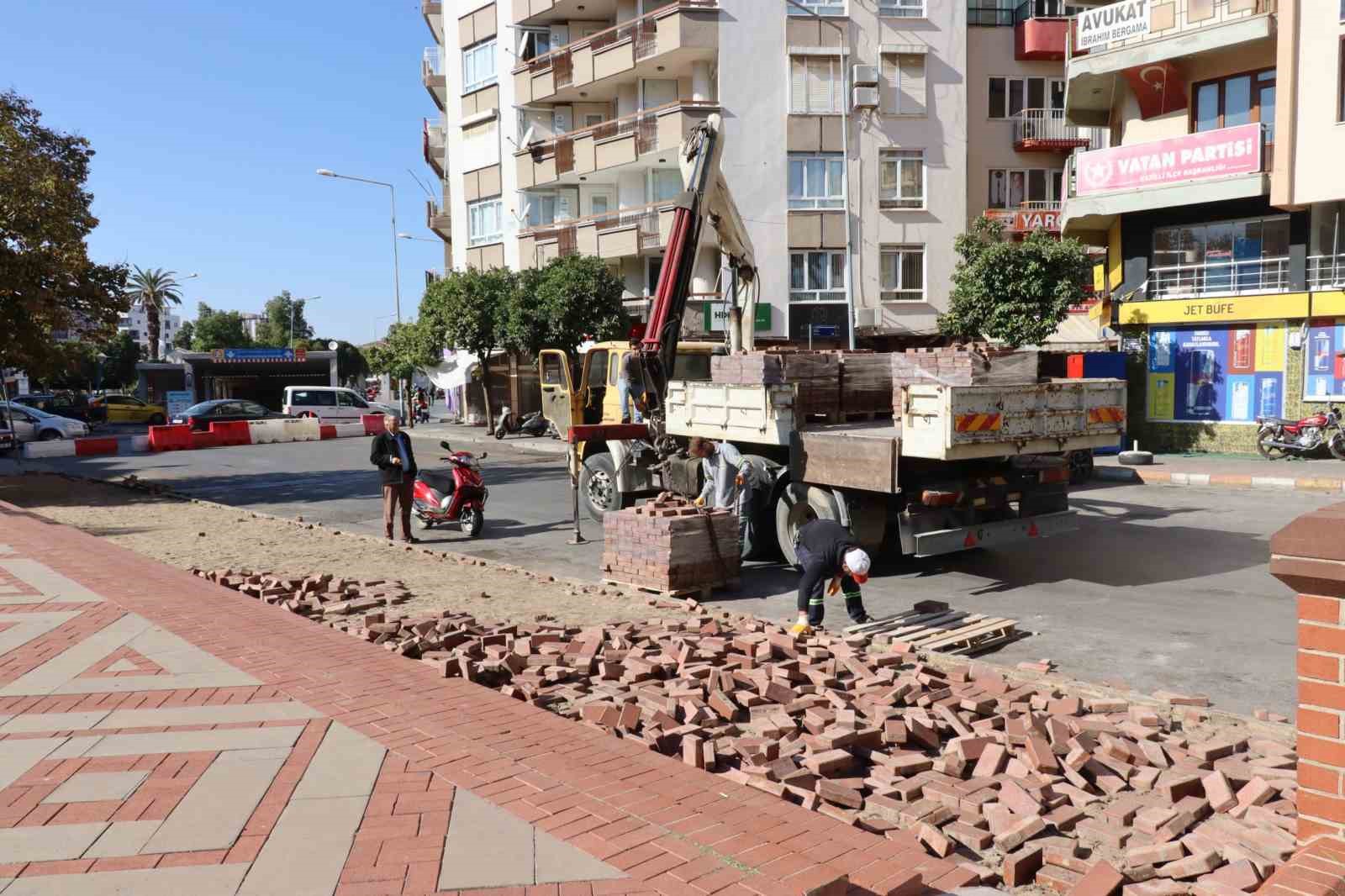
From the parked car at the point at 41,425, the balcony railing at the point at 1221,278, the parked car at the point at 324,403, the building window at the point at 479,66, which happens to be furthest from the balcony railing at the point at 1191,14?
the parked car at the point at 41,425

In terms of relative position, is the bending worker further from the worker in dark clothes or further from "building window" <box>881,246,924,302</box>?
"building window" <box>881,246,924,302</box>

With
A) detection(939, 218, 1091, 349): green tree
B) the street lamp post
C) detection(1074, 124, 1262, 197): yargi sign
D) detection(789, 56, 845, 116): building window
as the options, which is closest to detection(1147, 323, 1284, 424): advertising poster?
detection(939, 218, 1091, 349): green tree

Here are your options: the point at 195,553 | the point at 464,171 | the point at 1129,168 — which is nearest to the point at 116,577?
the point at 195,553

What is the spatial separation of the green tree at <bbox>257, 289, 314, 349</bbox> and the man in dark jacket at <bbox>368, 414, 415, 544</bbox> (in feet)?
322

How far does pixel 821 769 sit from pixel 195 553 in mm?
9477

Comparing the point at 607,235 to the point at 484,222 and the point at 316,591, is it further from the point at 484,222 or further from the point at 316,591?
the point at 316,591

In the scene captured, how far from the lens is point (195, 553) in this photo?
11.9m

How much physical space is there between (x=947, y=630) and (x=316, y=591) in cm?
548

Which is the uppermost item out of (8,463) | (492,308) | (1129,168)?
(1129,168)

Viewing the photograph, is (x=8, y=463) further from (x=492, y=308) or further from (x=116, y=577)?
(x=116, y=577)

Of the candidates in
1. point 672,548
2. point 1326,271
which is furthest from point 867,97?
point 672,548

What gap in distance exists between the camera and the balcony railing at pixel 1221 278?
23141mm

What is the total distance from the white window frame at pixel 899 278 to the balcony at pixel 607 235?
7292 millimetres

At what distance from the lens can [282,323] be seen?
4215 inches
